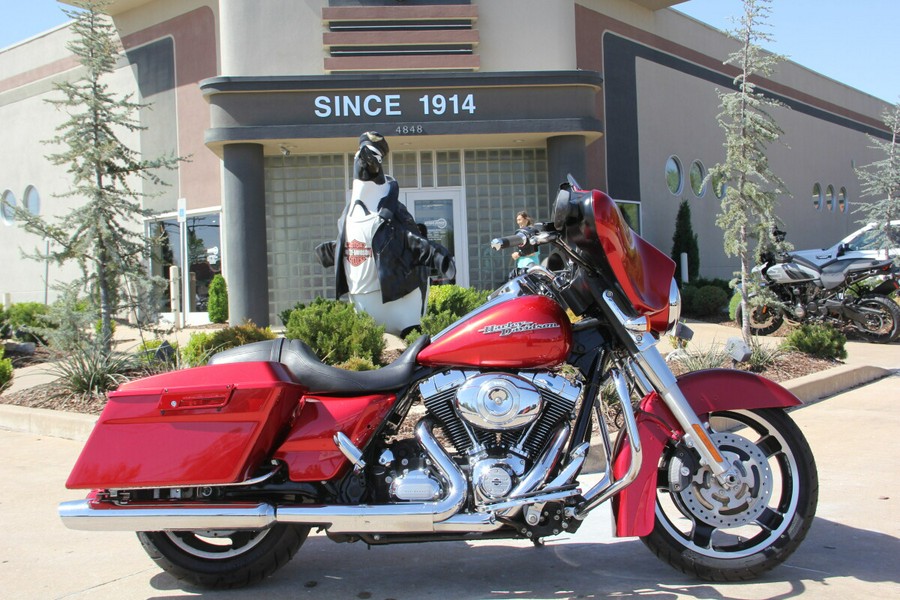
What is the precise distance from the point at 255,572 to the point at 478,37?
13.3 metres

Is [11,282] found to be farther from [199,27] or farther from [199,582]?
[199,582]

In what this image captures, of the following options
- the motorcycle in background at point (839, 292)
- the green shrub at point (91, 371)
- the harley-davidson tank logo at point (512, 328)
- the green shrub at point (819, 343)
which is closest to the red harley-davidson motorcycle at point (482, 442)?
the harley-davidson tank logo at point (512, 328)

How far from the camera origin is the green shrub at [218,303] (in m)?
16.2

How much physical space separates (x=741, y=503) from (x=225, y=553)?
7.39 feet

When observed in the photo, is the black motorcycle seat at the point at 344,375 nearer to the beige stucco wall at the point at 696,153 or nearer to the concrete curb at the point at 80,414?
the concrete curb at the point at 80,414

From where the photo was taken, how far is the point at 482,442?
128 inches

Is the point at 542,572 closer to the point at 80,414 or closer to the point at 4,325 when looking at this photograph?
the point at 80,414

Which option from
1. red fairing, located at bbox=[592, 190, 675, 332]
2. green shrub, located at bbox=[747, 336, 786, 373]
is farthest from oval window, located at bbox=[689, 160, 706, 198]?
red fairing, located at bbox=[592, 190, 675, 332]

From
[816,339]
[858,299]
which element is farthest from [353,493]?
[858,299]

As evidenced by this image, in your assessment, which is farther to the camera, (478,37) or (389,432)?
(478,37)

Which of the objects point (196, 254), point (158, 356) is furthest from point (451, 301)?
point (196, 254)

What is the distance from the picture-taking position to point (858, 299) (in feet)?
39.1

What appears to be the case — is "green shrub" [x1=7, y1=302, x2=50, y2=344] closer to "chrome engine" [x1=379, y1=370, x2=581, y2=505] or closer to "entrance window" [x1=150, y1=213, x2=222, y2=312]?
"entrance window" [x1=150, y1=213, x2=222, y2=312]

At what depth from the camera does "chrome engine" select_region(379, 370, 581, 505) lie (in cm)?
317
